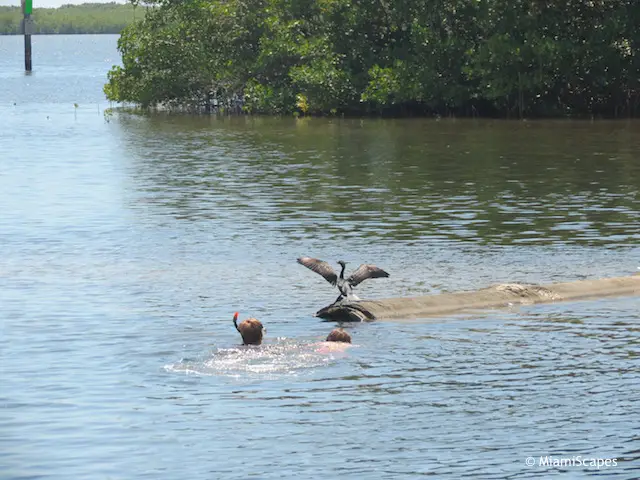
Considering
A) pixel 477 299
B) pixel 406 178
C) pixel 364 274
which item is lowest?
pixel 406 178

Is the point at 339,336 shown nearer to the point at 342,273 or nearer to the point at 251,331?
the point at 251,331

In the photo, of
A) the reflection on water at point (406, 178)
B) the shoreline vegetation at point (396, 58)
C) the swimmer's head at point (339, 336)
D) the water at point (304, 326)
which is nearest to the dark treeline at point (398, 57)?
the shoreline vegetation at point (396, 58)

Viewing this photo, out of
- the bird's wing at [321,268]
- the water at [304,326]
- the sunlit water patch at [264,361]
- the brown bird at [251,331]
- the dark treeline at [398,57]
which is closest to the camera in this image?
the water at [304,326]

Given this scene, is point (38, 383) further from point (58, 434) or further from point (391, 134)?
point (391, 134)

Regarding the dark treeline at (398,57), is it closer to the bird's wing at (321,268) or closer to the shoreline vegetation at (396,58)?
the shoreline vegetation at (396,58)

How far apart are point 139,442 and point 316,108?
5960cm

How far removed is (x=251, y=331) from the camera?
19719 mm

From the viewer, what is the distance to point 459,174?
4591 cm

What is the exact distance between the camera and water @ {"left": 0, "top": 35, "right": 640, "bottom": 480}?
611 inches

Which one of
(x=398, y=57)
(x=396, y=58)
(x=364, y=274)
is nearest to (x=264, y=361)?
(x=364, y=274)

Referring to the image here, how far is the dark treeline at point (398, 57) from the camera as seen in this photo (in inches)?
2709

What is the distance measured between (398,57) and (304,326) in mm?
53205

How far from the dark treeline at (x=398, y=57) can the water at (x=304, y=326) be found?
18.7 m

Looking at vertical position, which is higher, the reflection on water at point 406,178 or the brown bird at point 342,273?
the brown bird at point 342,273
